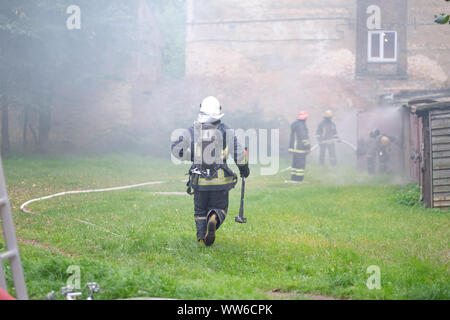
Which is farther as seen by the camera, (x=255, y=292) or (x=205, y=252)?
(x=205, y=252)

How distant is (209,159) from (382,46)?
18.4 meters

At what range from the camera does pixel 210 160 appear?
260 inches

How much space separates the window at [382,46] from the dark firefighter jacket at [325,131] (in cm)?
530

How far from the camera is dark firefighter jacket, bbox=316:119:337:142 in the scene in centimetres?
1930

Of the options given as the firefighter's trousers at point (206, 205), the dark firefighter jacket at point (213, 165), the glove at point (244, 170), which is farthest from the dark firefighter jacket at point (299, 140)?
the firefighter's trousers at point (206, 205)

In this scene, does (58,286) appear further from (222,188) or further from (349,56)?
(349,56)

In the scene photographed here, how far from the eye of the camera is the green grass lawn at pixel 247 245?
4832mm

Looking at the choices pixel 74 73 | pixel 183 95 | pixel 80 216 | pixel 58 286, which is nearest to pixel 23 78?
pixel 74 73

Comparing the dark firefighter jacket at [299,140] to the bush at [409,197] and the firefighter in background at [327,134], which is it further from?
the firefighter in background at [327,134]

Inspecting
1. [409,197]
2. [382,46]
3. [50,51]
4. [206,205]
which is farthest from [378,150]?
[50,51]

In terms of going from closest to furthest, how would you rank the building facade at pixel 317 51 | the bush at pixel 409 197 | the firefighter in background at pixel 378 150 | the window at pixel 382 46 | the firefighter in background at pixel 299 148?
the bush at pixel 409 197
the firefighter in background at pixel 299 148
the firefighter in background at pixel 378 150
the building facade at pixel 317 51
the window at pixel 382 46

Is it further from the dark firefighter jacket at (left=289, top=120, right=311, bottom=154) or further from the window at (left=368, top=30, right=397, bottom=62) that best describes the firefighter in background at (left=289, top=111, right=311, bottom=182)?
the window at (left=368, top=30, right=397, bottom=62)
